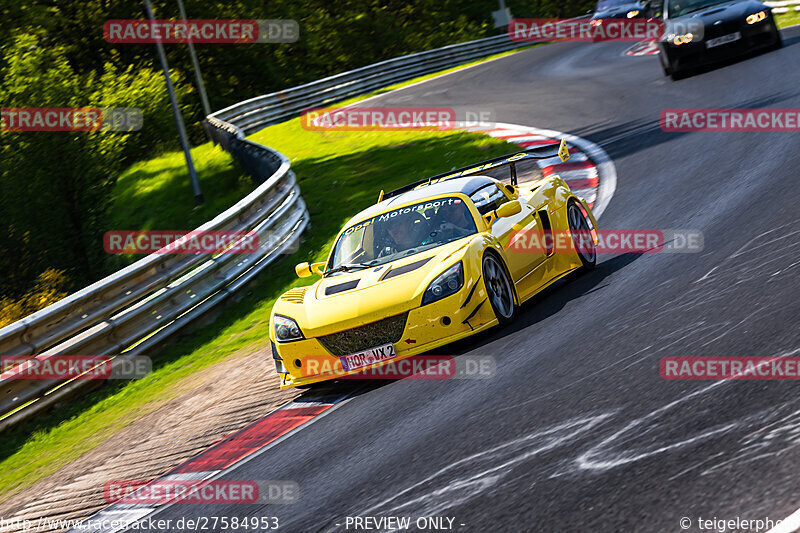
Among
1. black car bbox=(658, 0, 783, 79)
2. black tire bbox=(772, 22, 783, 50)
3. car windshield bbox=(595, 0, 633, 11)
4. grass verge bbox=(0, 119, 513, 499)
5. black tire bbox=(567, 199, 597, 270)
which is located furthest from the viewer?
car windshield bbox=(595, 0, 633, 11)

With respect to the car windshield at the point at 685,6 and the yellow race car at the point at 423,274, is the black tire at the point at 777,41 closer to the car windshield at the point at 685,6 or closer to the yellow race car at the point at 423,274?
the car windshield at the point at 685,6

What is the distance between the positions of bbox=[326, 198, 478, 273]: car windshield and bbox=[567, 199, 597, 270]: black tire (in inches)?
52.8

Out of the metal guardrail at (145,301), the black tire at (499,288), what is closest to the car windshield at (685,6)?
the metal guardrail at (145,301)

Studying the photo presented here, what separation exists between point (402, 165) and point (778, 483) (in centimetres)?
1478

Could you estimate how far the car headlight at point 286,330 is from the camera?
7.71m

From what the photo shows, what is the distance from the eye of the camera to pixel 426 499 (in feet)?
15.6

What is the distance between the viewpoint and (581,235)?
9.34 metres

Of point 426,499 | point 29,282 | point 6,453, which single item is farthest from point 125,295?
point 29,282

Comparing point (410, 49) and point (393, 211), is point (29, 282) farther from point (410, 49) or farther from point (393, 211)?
point (410, 49)

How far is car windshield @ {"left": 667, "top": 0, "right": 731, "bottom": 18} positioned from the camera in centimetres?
1930

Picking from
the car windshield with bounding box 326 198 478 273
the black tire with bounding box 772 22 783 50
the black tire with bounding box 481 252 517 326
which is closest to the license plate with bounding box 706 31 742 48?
the black tire with bounding box 772 22 783 50

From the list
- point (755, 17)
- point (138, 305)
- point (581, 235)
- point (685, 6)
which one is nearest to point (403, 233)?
point (581, 235)

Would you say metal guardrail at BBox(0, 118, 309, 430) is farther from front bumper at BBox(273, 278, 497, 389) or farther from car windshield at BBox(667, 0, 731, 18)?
car windshield at BBox(667, 0, 731, 18)

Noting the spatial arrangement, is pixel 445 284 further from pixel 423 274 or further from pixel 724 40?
pixel 724 40
